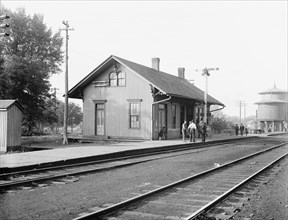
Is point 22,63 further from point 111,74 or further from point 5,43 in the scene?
point 111,74

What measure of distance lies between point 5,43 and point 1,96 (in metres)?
9.82

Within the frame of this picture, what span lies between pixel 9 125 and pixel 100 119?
10.6 m

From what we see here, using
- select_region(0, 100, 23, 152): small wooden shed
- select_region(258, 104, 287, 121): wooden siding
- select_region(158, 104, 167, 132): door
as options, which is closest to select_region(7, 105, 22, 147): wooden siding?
select_region(0, 100, 23, 152): small wooden shed

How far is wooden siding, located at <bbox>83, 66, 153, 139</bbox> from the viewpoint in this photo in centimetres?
2494

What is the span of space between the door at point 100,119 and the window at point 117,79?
2.12 m

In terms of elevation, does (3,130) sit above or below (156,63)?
below

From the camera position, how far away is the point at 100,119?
26.9 meters

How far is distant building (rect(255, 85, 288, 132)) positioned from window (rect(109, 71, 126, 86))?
184 ft

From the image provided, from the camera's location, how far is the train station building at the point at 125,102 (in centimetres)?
2481

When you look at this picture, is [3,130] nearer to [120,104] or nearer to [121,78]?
[120,104]

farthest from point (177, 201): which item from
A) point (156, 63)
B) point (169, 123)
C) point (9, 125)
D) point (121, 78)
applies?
point (156, 63)

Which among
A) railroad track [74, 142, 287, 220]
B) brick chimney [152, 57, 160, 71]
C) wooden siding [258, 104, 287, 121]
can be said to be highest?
brick chimney [152, 57, 160, 71]

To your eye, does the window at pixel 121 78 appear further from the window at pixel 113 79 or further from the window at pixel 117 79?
the window at pixel 113 79

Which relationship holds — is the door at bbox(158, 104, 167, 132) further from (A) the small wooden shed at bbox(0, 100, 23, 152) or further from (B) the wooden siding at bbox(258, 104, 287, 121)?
(B) the wooden siding at bbox(258, 104, 287, 121)
